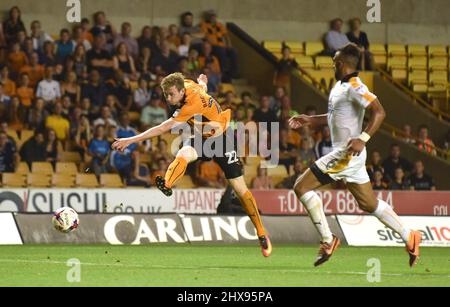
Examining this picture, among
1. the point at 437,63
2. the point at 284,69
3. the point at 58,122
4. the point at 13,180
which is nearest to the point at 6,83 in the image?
the point at 58,122

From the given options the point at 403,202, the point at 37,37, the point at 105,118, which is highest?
the point at 37,37

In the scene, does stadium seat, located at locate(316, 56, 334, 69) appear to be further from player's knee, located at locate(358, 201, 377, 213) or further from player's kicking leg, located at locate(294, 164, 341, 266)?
player's knee, located at locate(358, 201, 377, 213)

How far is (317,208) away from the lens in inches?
504

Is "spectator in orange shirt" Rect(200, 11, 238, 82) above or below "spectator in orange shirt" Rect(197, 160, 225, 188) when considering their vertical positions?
above

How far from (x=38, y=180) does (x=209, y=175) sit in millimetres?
3279

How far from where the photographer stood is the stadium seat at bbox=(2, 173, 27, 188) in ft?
67.1

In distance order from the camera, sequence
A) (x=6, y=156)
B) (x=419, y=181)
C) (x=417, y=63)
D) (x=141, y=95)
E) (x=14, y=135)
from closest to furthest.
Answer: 1. (x=6, y=156)
2. (x=14, y=135)
3. (x=419, y=181)
4. (x=141, y=95)
5. (x=417, y=63)

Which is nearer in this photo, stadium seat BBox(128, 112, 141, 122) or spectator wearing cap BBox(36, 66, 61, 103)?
spectator wearing cap BBox(36, 66, 61, 103)

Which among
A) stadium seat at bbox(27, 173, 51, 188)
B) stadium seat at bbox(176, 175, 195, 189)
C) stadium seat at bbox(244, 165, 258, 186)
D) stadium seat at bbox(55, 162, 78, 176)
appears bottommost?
stadium seat at bbox(176, 175, 195, 189)

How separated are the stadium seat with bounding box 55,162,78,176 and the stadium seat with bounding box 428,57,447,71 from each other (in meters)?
9.89

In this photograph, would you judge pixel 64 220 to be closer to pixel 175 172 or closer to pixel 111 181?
pixel 175 172

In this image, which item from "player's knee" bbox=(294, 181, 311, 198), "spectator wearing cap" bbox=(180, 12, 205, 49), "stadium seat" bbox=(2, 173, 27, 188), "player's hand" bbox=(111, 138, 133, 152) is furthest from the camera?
"spectator wearing cap" bbox=(180, 12, 205, 49)

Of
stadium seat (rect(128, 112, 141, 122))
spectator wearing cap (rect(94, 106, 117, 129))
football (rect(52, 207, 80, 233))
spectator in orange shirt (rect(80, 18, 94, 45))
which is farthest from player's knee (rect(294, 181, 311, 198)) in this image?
spectator in orange shirt (rect(80, 18, 94, 45))

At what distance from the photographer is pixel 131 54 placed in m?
23.7
